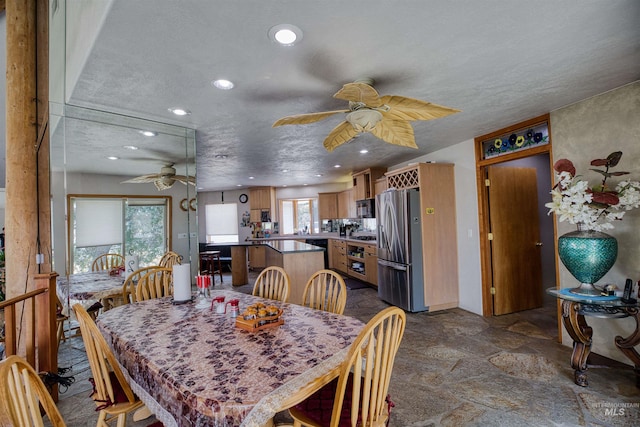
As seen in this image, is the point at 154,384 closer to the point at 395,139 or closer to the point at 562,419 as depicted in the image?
the point at 395,139

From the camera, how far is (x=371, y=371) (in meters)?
1.26

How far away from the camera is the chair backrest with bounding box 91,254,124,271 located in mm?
3482

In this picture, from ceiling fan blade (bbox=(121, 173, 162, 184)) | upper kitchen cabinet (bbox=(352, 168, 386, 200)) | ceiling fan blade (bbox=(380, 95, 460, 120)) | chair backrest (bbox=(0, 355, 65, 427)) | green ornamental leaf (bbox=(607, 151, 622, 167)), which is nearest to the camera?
chair backrest (bbox=(0, 355, 65, 427))

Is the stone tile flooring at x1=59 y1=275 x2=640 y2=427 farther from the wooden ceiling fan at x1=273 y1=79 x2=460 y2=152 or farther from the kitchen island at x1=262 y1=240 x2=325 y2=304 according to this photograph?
the wooden ceiling fan at x1=273 y1=79 x2=460 y2=152

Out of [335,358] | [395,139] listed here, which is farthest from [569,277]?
[335,358]

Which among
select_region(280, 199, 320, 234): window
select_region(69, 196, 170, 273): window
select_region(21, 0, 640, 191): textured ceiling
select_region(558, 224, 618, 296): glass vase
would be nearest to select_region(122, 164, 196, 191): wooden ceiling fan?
select_region(69, 196, 170, 273): window

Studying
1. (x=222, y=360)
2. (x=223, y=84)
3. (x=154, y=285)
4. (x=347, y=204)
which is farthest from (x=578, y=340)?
(x=347, y=204)

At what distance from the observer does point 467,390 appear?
241 centimetres

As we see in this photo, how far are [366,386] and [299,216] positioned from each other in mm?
8132

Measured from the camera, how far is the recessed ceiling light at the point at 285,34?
5.33 ft

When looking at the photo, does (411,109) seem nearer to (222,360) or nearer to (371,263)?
(222,360)

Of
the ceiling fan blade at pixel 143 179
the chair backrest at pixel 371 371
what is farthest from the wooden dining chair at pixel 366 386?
the ceiling fan blade at pixel 143 179

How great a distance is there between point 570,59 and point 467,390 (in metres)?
2.62

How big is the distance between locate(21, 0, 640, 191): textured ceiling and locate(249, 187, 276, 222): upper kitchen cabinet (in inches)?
223
